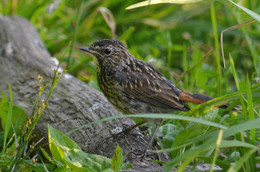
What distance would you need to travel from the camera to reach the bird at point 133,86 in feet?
12.6

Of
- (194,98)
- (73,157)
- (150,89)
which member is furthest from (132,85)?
(73,157)

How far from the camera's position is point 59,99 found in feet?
13.6

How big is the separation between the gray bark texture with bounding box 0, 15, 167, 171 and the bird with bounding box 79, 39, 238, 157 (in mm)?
192

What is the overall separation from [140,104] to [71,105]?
0.67 metres

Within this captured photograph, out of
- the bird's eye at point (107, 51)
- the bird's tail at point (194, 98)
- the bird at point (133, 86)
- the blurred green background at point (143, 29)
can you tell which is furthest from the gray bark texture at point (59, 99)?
the blurred green background at point (143, 29)

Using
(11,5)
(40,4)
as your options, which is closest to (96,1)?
(40,4)

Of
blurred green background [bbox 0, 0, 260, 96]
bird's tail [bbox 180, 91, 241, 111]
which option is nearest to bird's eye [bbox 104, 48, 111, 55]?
bird's tail [bbox 180, 91, 241, 111]

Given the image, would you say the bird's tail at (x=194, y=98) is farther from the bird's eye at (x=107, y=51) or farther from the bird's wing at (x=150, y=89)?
the bird's eye at (x=107, y=51)

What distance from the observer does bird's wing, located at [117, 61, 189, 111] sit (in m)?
3.86

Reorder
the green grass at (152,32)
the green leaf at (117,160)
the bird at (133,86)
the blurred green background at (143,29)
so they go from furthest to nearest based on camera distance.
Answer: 1. the blurred green background at (143,29)
2. the green grass at (152,32)
3. the bird at (133,86)
4. the green leaf at (117,160)

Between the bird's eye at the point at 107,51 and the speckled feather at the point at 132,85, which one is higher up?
Answer: the bird's eye at the point at 107,51

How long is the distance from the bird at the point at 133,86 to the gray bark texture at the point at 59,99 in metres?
0.19

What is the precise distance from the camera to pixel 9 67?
188 inches

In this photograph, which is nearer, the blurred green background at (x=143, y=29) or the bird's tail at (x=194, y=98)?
the bird's tail at (x=194, y=98)
